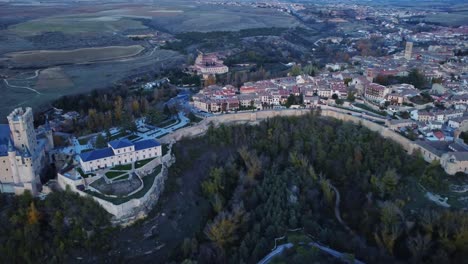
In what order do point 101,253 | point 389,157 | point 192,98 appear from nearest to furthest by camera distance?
point 101,253
point 389,157
point 192,98

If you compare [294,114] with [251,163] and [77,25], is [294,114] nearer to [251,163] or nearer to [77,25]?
[251,163]

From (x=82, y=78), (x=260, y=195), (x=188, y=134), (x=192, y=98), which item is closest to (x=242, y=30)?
(x=82, y=78)

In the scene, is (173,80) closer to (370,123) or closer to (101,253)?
(370,123)

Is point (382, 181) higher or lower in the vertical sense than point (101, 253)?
higher

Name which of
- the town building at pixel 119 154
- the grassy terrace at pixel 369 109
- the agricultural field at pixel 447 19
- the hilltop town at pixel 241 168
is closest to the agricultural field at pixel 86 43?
the hilltop town at pixel 241 168

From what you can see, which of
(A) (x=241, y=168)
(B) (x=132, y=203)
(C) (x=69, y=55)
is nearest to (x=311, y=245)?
(B) (x=132, y=203)

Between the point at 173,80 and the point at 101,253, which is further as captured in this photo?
the point at 173,80

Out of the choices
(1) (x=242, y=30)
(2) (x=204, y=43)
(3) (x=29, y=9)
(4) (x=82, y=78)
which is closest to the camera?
(4) (x=82, y=78)
